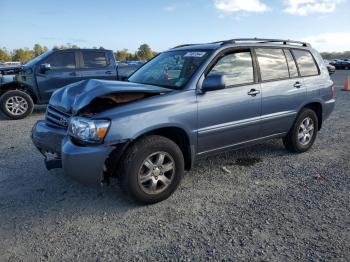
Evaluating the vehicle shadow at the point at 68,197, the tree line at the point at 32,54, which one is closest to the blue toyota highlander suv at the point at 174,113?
the vehicle shadow at the point at 68,197

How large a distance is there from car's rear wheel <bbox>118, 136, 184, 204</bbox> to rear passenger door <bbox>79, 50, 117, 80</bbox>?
6447 millimetres

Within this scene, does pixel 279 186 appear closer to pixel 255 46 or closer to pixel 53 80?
pixel 255 46

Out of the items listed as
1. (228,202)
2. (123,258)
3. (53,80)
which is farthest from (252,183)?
(53,80)

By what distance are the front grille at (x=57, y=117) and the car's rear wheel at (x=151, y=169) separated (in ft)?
2.89

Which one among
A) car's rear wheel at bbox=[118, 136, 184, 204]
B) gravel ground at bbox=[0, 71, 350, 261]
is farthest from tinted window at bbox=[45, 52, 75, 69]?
car's rear wheel at bbox=[118, 136, 184, 204]

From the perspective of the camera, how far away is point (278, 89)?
4.72 metres

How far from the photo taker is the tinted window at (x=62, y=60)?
29.6 ft

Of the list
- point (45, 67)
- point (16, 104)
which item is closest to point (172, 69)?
point (45, 67)

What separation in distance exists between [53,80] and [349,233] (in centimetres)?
800

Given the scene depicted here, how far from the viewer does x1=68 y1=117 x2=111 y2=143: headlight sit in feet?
10.5

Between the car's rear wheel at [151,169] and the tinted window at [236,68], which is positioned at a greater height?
the tinted window at [236,68]

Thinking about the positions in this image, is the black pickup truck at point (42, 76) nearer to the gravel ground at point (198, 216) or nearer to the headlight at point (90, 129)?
the gravel ground at point (198, 216)

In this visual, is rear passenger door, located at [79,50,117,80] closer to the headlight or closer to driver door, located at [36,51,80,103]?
driver door, located at [36,51,80,103]

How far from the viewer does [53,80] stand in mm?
8953
